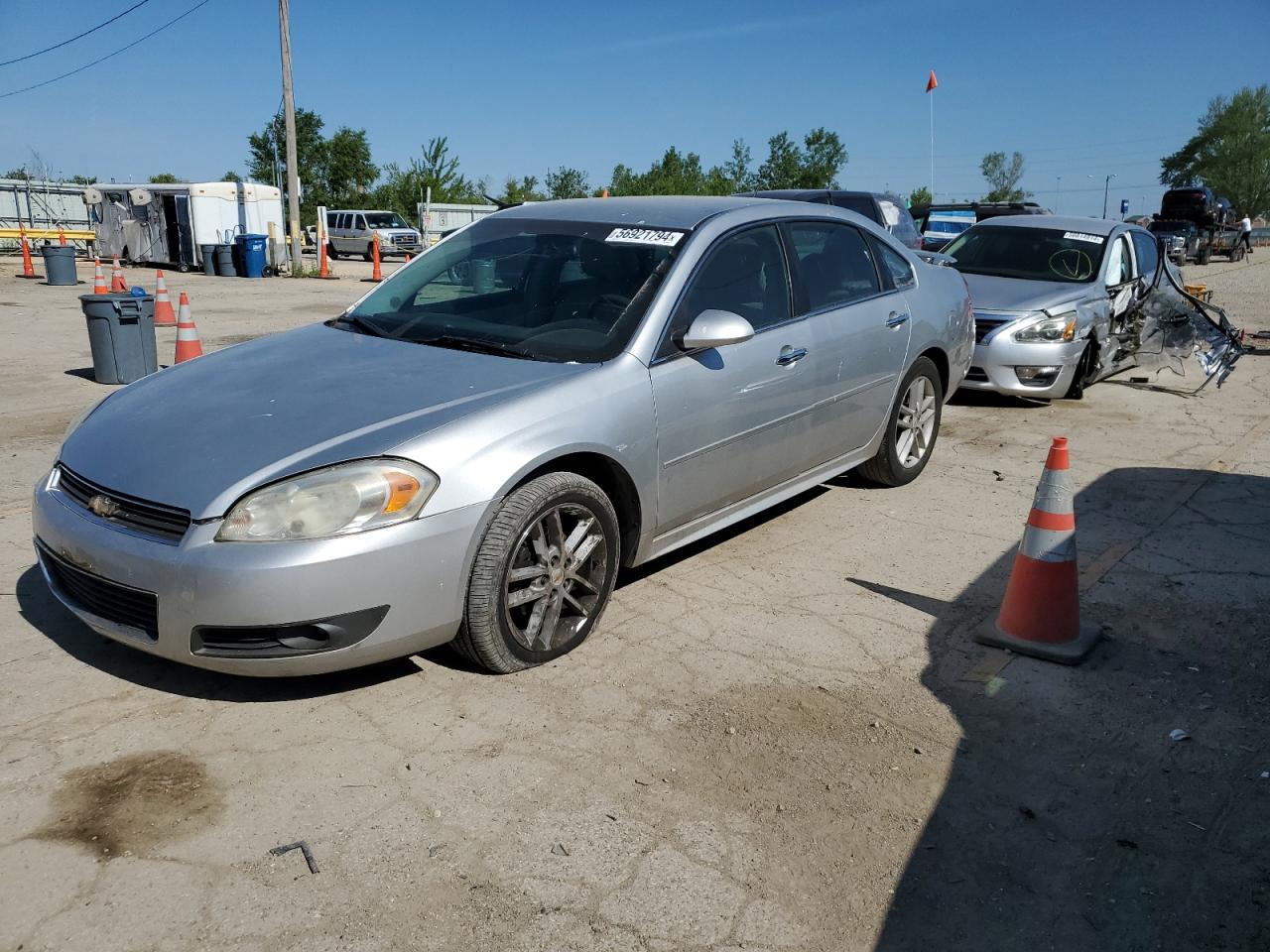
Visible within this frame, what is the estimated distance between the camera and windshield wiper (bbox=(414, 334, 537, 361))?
412 cm

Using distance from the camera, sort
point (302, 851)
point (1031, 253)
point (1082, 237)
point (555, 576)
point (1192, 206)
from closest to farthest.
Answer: point (302, 851), point (555, 576), point (1082, 237), point (1031, 253), point (1192, 206)

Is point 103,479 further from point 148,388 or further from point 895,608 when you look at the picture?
point 895,608

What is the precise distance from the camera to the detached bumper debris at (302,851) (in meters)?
2.71

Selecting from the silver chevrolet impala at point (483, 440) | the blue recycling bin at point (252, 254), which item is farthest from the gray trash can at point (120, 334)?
the blue recycling bin at point (252, 254)

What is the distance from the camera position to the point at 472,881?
269cm

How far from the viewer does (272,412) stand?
365cm

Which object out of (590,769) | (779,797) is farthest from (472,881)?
(779,797)

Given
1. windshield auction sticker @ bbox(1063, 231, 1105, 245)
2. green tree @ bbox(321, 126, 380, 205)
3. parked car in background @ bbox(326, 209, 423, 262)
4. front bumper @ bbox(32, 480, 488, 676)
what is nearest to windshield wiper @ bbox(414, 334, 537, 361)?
front bumper @ bbox(32, 480, 488, 676)

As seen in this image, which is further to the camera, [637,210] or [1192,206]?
[1192,206]

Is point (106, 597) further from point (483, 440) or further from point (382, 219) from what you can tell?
point (382, 219)

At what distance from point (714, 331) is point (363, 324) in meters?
1.63

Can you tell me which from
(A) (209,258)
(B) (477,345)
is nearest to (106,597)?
(B) (477,345)

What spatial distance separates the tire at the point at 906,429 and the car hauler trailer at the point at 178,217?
22.7 m

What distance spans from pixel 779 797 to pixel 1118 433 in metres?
6.00
